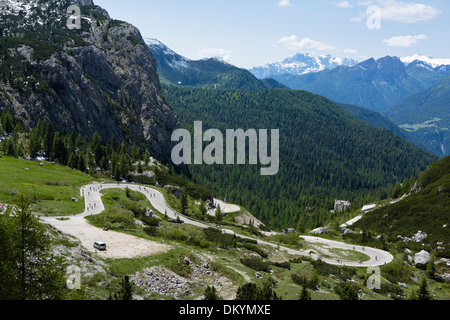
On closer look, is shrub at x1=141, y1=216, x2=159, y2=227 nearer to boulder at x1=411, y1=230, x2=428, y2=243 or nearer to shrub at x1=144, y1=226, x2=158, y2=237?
shrub at x1=144, y1=226, x2=158, y2=237

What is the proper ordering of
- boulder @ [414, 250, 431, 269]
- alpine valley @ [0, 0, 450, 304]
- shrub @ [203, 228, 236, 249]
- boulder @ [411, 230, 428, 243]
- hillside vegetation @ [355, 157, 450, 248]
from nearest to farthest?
1. alpine valley @ [0, 0, 450, 304]
2. shrub @ [203, 228, 236, 249]
3. boulder @ [414, 250, 431, 269]
4. boulder @ [411, 230, 428, 243]
5. hillside vegetation @ [355, 157, 450, 248]

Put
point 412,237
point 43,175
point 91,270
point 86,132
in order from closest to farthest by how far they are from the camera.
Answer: point 91,270, point 43,175, point 412,237, point 86,132

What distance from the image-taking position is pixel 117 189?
315 ft

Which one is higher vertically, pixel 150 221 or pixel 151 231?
pixel 151 231

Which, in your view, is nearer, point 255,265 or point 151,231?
point 255,265

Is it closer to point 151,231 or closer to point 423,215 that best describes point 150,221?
point 151,231

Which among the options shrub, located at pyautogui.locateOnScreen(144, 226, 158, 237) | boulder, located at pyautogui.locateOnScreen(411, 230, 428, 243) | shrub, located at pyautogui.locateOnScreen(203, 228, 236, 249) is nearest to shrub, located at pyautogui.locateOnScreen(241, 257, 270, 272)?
shrub, located at pyautogui.locateOnScreen(203, 228, 236, 249)

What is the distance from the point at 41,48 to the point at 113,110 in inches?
2030

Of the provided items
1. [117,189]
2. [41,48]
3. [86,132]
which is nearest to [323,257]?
[117,189]

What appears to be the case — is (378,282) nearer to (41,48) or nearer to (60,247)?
(60,247)

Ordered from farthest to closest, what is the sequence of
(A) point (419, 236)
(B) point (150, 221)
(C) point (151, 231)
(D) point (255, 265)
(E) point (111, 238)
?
(A) point (419, 236), (B) point (150, 221), (C) point (151, 231), (D) point (255, 265), (E) point (111, 238)

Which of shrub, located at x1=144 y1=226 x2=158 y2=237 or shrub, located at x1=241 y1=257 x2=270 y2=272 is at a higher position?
shrub, located at x1=144 y1=226 x2=158 y2=237

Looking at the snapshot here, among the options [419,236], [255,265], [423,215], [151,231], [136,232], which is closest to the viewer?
[255,265]

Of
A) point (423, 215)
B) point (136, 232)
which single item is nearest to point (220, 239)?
point (136, 232)
